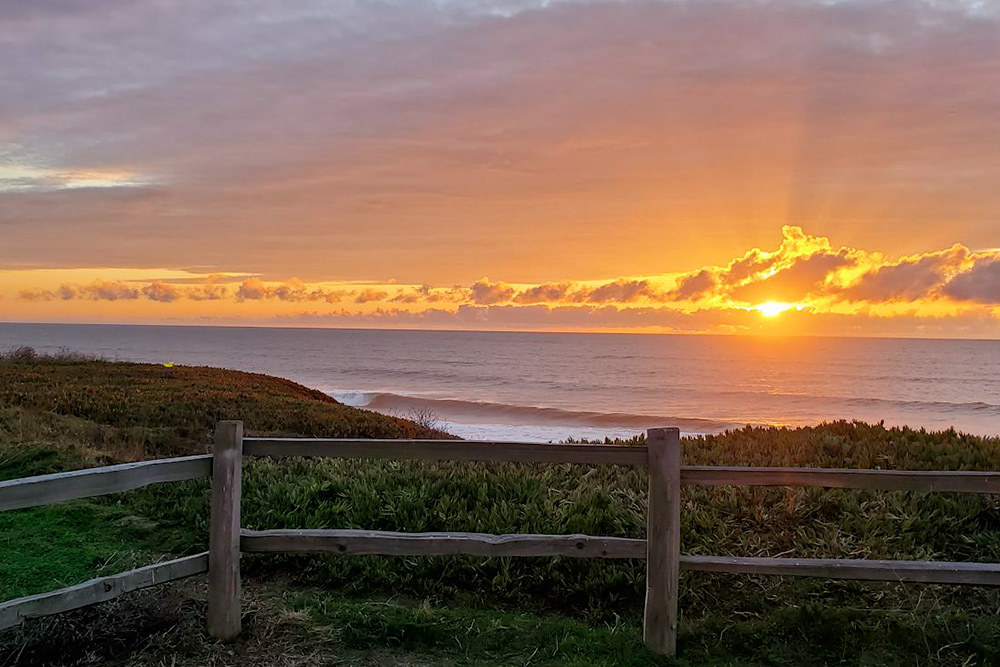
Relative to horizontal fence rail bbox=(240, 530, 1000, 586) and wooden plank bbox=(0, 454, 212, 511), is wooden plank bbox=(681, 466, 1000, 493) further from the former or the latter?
wooden plank bbox=(0, 454, 212, 511)

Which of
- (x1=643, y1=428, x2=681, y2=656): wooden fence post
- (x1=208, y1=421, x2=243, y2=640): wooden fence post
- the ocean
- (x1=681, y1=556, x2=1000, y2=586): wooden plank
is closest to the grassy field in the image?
(x1=208, y1=421, x2=243, y2=640): wooden fence post

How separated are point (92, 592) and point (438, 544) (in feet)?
7.56

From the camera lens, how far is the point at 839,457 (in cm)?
961

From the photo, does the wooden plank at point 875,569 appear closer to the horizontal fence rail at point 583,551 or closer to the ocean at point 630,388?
the horizontal fence rail at point 583,551

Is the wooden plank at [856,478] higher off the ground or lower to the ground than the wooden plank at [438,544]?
higher

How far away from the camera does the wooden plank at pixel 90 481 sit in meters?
4.50

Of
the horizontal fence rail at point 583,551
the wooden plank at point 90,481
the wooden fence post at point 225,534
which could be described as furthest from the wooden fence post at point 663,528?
the wooden plank at point 90,481

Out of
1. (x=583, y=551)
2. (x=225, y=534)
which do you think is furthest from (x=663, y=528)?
(x=225, y=534)

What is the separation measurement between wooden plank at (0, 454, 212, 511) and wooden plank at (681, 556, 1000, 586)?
383 centimetres

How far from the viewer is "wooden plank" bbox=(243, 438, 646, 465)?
213 inches

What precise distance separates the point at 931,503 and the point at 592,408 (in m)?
44.7

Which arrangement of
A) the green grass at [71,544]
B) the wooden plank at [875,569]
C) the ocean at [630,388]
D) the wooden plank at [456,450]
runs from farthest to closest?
the ocean at [630,388]
the green grass at [71,544]
the wooden plank at [456,450]
the wooden plank at [875,569]

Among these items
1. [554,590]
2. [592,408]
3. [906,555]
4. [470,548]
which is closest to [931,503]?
Answer: [906,555]

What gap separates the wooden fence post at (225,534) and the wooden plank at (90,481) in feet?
0.52
